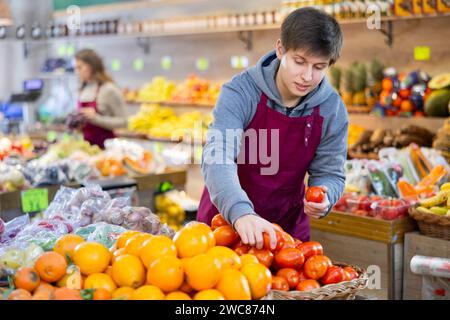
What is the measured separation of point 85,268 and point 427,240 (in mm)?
2443

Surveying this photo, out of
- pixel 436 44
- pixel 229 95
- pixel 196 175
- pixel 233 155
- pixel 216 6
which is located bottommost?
pixel 196 175

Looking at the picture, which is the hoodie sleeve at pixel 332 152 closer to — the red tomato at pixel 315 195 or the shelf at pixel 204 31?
the red tomato at pixel 315 195

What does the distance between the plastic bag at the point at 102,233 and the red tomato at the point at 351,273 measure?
0.77 meters

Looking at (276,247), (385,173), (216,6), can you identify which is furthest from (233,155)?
(216,6)

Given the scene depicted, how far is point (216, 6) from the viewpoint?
8.13 meters

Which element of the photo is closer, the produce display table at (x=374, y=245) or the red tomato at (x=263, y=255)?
the red tomato at (x=263, y=255)

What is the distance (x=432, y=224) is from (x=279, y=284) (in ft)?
7.07

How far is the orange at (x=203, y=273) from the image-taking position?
1784mm

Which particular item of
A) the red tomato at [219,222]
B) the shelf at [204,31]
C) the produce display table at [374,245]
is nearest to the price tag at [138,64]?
the shelf at [204,31]

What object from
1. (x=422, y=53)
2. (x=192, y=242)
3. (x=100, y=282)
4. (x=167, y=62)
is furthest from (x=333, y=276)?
(x=167, y=62)

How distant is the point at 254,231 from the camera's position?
206 cm

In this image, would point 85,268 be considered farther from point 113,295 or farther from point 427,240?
point 427,240

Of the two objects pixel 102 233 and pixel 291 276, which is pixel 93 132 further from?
pixel 291 276

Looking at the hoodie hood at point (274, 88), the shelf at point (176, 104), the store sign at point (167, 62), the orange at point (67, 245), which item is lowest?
the orange at point (67, 245)
